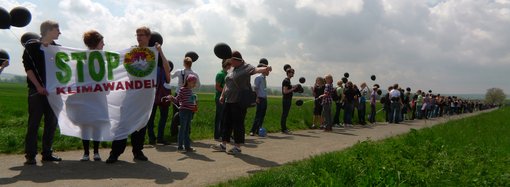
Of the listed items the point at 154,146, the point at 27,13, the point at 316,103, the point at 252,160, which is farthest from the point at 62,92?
the point at 316,103

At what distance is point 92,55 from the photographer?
→ 7379 millimetres

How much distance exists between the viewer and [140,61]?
7.57 meters

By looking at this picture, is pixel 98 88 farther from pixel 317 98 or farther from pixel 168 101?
pixel 317 98

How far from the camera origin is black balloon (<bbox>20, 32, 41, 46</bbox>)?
6953mm

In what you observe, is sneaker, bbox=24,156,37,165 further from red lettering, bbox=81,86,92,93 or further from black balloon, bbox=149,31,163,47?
black balloon, bbox=149,31,163,47

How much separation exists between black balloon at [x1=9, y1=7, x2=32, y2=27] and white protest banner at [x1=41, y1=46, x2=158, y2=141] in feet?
1.80

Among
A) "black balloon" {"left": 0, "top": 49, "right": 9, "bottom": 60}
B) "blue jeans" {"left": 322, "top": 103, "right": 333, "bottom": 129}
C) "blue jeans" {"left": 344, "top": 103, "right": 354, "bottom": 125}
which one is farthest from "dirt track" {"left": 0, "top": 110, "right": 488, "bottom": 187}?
"blue jeans" {"left": 344, "top": 103, "right": 354, "bottom": 125}

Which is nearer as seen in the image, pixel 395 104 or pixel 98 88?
pixel 98 88

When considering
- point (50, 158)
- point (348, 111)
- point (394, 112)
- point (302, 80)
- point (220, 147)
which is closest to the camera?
point (50, 158)

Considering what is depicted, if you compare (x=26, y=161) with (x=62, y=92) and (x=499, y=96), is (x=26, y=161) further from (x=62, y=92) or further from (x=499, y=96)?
(x=499, y=96)

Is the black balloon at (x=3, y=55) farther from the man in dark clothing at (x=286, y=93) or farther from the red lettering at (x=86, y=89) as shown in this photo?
the man in dark clothing at (x=286, y=93)

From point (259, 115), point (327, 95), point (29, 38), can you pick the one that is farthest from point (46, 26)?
point (327, 95)

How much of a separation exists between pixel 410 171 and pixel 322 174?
50.7 inches

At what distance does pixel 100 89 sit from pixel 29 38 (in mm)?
1317
